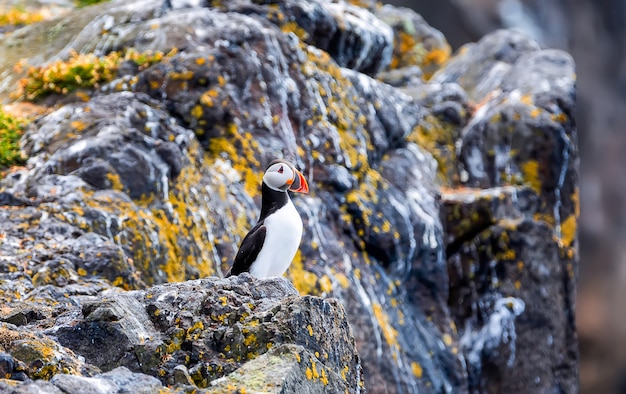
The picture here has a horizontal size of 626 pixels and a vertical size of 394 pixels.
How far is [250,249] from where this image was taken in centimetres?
873

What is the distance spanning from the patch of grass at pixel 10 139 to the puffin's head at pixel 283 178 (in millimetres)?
3401

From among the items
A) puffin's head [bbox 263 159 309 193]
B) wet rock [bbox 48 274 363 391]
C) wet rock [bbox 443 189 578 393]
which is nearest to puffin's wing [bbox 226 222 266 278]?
puffin's head [bbox 263 159 309 193]

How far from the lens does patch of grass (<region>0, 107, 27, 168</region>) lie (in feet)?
34.5

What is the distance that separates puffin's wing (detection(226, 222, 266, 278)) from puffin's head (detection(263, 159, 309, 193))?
0.42 meters

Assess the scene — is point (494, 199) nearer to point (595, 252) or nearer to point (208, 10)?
point (208, 10)

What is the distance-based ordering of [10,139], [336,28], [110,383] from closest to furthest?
[110,383], [10,139], [336,28]

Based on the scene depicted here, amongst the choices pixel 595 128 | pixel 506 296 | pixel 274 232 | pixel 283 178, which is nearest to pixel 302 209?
pixel 283 178

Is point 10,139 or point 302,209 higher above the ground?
point 10,139

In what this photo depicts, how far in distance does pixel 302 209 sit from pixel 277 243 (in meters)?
2.91

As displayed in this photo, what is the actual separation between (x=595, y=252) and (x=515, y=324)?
16663mm

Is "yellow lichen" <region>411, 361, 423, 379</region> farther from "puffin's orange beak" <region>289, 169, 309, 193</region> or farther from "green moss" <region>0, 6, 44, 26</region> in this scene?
"green moss" <region>0, 6, 44, 26</region>

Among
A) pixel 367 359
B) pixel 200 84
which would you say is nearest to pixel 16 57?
pixel 200 84

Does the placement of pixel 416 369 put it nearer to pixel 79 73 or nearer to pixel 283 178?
pixel 283 178

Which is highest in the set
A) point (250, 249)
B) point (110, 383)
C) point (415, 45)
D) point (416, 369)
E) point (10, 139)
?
point (110, 383)
